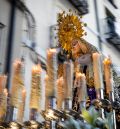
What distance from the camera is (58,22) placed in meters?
9.34

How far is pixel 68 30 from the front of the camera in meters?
8.99

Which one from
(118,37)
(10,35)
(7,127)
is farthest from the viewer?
(118,37)

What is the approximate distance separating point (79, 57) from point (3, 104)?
506 cm

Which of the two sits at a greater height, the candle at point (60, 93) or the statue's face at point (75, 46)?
the statue's face at point (75, 46)

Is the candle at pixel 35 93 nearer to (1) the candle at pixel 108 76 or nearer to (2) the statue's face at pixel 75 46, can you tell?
(1) the candle at pixel 108 76

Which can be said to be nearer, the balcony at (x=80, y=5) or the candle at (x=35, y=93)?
the candle at (x=35, y=93)

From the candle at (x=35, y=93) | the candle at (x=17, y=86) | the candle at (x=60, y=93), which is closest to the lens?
the candle at (x=17, y=86)

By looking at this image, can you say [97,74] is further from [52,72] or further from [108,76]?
[52,72]

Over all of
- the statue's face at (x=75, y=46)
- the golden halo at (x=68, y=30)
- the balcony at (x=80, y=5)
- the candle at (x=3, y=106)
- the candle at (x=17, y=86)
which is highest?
the balcony at (x=80, y=5)

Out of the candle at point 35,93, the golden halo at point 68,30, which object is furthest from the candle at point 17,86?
the golden halo at point 68,30

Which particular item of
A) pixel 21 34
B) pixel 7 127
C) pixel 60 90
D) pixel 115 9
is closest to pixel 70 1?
pixel 21 34

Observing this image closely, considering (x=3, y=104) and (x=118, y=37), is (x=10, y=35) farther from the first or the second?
(x=118, y=37)

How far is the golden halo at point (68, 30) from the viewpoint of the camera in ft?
28.7

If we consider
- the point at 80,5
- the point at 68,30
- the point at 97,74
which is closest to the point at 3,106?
the point at 97,74
